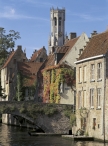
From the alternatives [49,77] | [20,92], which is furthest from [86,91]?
[20,92]

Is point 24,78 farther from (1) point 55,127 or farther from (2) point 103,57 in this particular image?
(2) point 103,57

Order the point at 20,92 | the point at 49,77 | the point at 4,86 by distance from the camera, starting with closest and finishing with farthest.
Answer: the point at 49,77 → the point at 20,92 → the point at 4,86

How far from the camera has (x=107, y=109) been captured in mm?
39562

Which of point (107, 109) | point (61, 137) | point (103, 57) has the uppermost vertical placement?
point (103, 57)

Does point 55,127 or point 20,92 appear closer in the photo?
point 55,127

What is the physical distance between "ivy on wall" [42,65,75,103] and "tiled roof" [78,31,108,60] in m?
5.65

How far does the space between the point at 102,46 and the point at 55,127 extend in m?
10.0

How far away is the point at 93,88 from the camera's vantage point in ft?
139

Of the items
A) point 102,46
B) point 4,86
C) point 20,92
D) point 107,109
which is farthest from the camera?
point 4,86

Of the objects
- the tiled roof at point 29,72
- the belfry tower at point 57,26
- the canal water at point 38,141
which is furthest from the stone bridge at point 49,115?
the belfry tower at point 57,26

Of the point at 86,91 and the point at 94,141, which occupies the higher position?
the point at 86,91

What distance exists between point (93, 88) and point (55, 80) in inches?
447

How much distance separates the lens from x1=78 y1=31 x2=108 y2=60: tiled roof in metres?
42.5

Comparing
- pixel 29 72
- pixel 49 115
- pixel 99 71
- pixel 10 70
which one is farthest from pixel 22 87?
pixel 99 71
